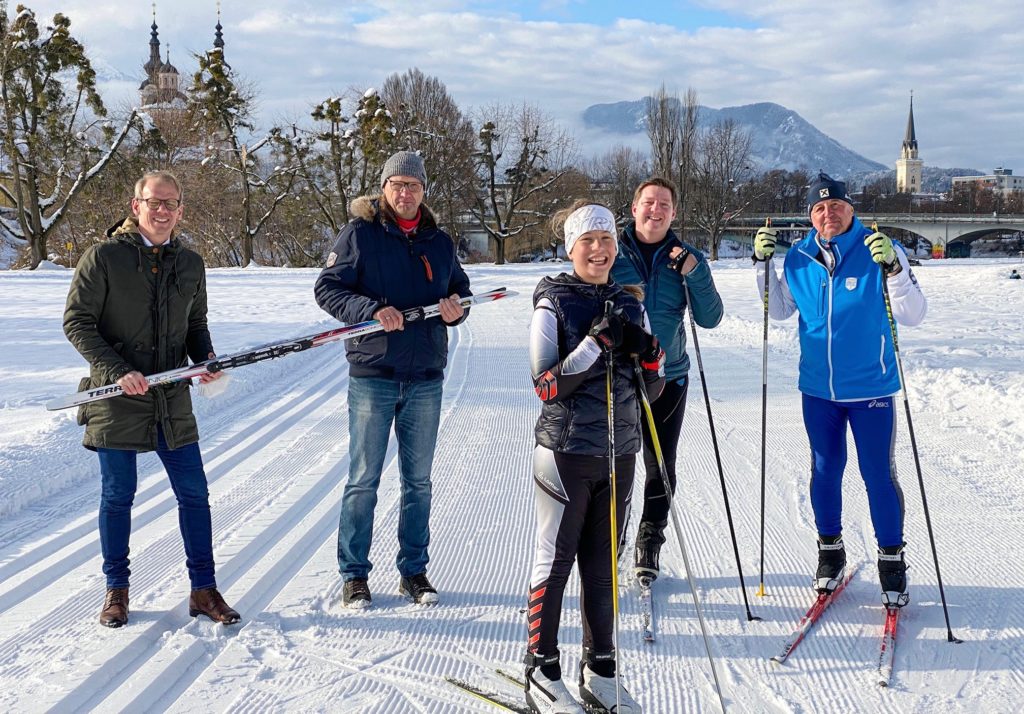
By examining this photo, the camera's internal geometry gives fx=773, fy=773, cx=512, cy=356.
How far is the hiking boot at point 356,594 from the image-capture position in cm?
355

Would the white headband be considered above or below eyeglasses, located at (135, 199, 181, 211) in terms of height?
below

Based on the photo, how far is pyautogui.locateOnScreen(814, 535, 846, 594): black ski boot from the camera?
3607 millimetres

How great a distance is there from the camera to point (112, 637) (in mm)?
3215

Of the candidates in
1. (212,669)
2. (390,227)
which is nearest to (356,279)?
(390,227)

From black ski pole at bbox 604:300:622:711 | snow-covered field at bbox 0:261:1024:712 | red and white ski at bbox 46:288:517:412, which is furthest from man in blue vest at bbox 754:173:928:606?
red and white ski at bbox 46:288:517:412

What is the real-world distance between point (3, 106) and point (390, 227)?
30.1 meters

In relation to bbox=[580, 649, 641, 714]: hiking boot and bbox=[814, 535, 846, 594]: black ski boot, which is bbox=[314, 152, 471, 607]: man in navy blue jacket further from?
bbox=[814, 535, 846, 594]: black ski boot

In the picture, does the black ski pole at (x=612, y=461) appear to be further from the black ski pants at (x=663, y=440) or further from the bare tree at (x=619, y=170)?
the bare tree at (x=619, y=170)

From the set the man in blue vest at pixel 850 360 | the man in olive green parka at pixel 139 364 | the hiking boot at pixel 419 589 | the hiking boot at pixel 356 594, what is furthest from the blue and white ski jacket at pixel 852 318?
the man in olive green parka at pixel 139 364

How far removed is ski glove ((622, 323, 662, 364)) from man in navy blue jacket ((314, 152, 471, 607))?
3.71 ft

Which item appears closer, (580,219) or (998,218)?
(580,219)

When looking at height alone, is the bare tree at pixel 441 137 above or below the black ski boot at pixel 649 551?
above

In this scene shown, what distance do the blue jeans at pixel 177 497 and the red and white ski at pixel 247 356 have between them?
25 cm

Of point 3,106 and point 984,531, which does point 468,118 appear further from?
point 984,531
